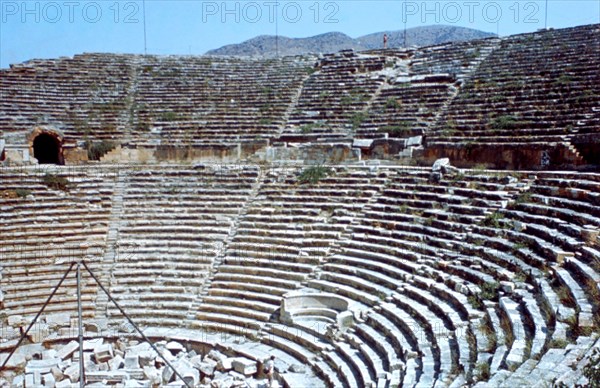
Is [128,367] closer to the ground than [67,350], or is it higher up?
closer to the ground

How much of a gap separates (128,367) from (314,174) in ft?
23.9

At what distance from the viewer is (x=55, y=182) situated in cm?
1591

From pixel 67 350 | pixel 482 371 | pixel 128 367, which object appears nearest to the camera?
pixel 482 371

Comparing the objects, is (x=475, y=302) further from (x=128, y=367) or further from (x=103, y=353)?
(x=103, y=353)

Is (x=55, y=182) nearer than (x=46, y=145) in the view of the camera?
Yes

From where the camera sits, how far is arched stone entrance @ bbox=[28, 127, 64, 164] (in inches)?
762

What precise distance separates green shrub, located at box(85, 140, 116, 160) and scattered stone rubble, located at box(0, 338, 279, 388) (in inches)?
352

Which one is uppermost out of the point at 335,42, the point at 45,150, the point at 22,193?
the point at 335,42

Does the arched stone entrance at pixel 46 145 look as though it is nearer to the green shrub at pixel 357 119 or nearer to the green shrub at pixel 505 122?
the green shrub at pixel 357 119

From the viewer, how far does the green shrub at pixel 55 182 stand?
52.0ft

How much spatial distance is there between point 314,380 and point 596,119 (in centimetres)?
976

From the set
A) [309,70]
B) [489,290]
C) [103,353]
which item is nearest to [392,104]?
[309,70]

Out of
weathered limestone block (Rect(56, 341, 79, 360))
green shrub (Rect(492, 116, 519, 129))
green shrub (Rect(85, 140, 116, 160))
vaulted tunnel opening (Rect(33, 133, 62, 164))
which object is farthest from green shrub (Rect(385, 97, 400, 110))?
weathered limestone block (Rect(56, 341, 79, 360))

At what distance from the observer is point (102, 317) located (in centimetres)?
1285
